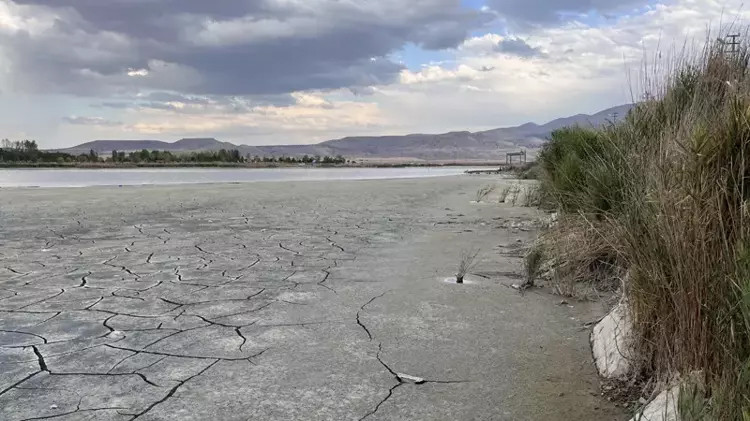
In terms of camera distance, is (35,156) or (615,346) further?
(35,156)

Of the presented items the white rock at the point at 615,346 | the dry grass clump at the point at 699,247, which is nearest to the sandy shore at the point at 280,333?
the white rock at the point at 615,346

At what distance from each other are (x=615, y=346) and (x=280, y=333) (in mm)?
2304

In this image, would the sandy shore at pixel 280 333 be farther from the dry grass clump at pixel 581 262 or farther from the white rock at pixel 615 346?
the dry grass clump at pixel 581 262

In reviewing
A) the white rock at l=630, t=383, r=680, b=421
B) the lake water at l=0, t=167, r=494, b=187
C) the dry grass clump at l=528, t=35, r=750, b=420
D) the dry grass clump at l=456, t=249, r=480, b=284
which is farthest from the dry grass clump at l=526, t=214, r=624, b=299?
the lake water at l=0, t=167, r=494, b=187

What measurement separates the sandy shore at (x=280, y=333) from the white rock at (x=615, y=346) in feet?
0.33

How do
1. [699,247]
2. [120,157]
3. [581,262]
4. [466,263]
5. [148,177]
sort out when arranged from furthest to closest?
[120,157], [148,177], [466,263], [581,262], [699,247]

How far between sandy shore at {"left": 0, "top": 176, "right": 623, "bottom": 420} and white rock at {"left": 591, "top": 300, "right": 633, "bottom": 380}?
101 millimetres

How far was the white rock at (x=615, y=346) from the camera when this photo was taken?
146 inches

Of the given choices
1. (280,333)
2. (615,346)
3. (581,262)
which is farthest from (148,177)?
(615,346)

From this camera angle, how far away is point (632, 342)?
3.65 m

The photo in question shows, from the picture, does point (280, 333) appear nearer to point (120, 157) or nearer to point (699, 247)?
point (699, 247)

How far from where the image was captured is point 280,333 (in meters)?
4.62

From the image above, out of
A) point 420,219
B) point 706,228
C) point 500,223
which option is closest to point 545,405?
point 706,228

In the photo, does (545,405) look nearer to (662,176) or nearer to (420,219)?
(662,176)
